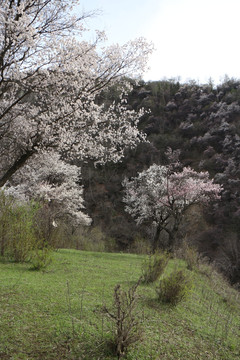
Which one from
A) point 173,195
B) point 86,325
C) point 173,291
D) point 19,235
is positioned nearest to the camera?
point 86,325

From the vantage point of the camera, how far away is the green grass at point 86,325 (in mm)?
3086

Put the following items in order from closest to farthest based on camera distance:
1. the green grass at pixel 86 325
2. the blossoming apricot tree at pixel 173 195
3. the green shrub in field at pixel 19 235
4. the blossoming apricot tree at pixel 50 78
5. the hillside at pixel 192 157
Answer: the green grass at pixel 86 325, the blossoming apricot tree at pixel 50 78, the green shrub in field at pixel 19 235, the blossoming apricot tree at pixel 173 195, the hillside at pixel 192 157

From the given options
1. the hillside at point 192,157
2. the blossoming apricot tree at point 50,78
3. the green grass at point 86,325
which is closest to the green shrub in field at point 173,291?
the green grass at point 86,325

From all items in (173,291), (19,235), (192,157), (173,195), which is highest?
(192,157)

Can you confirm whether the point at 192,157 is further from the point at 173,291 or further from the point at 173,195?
the point at 173,291

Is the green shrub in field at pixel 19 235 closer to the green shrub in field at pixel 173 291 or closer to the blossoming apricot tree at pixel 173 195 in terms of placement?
the green shrub in field at pixel 173 291

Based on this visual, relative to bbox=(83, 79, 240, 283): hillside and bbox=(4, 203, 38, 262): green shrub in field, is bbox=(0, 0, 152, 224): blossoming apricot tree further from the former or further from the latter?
bbox=(83, 79, 240, 283): hillside

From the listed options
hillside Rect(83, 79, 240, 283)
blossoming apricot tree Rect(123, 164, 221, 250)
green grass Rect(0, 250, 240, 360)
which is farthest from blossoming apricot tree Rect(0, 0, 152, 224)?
hillside Rect(83, 79, 240, 283)

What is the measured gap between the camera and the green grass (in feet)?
10.1

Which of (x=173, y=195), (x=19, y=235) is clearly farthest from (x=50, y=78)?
(x=173, y=195)

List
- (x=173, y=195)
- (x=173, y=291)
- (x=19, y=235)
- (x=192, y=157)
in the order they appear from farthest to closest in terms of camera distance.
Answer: (x=192, y=157)
(x=173, y=195)
(x=19, y=235)
(x=173, y=291)

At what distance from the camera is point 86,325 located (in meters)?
3.64

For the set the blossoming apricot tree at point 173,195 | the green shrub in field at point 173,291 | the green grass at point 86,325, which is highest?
the blossoming apricot tree at point 173,195

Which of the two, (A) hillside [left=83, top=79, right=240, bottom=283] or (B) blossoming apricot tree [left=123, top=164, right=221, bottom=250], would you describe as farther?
(A) hillside [left=83, top=79, right=240, bottom=283]
